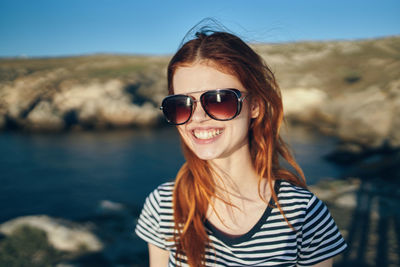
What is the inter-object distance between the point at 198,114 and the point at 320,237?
2.88ft

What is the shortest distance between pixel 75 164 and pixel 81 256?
10.3 m

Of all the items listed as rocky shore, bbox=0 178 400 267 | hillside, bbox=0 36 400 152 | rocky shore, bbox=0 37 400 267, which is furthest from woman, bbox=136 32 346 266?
hillside, bbox=0 36 400 152

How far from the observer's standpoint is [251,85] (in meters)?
1.49

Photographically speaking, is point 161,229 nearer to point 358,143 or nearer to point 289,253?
point 289,253

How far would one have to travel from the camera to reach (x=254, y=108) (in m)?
1.60

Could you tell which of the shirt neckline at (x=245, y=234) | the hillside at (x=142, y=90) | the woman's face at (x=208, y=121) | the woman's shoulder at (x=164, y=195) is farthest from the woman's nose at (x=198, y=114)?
the hillside at (x=142, y=90)

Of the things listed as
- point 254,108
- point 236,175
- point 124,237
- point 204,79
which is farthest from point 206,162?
point 124,237

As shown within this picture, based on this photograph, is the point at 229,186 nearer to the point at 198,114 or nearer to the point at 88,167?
the point at 198,114

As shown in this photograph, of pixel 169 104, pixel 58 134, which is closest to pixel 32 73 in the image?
pixel 58 134

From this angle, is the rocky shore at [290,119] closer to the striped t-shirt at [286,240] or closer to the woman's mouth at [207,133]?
the woman's mouth at [207,133]

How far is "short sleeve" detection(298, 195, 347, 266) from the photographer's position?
138 cm

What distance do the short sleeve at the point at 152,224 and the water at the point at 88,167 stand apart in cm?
660

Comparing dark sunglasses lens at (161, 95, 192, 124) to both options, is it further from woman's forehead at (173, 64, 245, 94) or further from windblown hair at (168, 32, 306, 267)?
windblown hair at (168, 32, 306, 267)

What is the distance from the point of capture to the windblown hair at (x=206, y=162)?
4.64 ft
